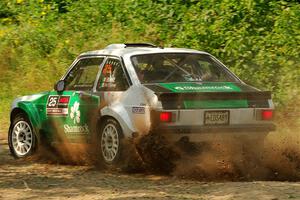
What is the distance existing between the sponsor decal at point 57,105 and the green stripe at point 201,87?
1692mm

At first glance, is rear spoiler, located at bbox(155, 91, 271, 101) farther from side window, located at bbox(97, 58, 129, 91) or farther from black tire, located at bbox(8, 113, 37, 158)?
black tire, located at bbox(8, 113, 37, 158)

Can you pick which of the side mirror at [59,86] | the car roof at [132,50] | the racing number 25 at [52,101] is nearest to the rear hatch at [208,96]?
the car roof at [132,50]

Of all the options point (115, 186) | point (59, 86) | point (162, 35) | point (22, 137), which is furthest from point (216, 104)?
point (162, 35)

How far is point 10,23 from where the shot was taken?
2319cm

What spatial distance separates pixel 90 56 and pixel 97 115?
1.19m

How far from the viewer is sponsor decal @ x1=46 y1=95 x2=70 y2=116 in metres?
11.0

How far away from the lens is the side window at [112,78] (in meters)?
10.3

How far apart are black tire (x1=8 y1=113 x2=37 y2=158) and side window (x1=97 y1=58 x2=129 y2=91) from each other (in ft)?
5.25

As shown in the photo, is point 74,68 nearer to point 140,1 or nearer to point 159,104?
point 159,104

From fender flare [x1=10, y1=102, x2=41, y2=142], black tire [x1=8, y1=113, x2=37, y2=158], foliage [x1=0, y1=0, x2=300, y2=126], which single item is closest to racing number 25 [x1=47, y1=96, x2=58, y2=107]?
fender flare [x1=10, y1=102, x2=41, y2=142]

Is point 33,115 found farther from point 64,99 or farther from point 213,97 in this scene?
point 213,97

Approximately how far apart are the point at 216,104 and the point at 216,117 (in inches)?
6.1

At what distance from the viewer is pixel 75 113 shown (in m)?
10.8

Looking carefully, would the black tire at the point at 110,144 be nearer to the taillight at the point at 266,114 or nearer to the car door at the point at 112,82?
the car door at the point at 112,82
